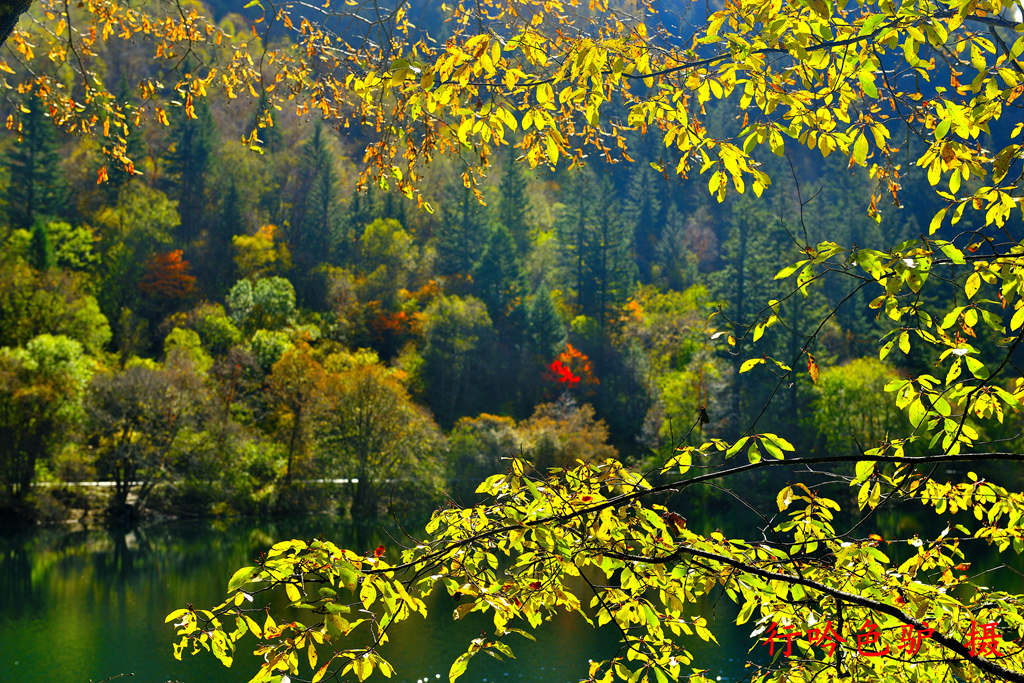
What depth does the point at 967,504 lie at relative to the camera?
3086 mm

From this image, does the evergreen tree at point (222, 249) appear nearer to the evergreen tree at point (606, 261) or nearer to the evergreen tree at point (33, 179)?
the evergreen tree at point (33, 179)

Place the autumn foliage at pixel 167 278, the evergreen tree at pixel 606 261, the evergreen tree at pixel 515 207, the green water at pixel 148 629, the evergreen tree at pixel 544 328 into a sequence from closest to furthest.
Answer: the green water at pixel 148 629, the evergreen tree at pixel 544 328, the autumn foliage at pixel 167 278, the evergreen tree at pixel 606 261, the evergreen tree at pixel 515 207

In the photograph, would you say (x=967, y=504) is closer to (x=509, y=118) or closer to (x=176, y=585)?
(x=509, y=118)

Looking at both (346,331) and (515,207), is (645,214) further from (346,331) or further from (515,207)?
(346,331)

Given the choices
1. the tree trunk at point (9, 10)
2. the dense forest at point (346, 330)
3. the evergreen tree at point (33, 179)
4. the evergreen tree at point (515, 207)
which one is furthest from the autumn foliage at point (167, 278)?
the tree trunk at point (9, 10)

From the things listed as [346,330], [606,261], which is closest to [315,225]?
[346,330]

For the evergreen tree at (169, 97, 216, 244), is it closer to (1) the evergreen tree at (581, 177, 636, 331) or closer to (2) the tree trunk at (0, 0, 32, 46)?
(1) the evergreen tree at (581, 177, 636, 331)

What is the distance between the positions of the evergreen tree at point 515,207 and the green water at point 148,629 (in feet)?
117

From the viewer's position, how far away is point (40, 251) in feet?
139

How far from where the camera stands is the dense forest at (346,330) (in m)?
28.0

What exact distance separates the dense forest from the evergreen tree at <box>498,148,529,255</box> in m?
0.17

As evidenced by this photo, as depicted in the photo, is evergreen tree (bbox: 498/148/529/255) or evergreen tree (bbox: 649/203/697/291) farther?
evergreen tree (bbox: 649/203/697/291)

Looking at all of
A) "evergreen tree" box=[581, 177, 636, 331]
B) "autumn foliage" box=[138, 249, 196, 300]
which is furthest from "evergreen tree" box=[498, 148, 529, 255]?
"autumn foliage" box=[138, 249, 196, 300]

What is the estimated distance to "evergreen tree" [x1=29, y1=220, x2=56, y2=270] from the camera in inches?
1662
